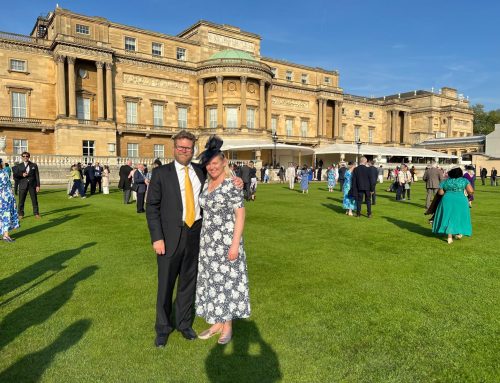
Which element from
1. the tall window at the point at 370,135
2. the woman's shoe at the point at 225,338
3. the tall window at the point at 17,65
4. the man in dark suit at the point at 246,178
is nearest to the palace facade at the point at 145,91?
the tall window at the point at 17,65

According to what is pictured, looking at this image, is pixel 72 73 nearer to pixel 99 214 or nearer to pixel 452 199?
pixel 99 214

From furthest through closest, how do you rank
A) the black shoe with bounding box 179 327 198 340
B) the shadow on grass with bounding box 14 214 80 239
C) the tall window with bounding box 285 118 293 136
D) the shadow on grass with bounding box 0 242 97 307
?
the tall window with bounding box 285 118 293 136, the shadow on grass with bounding box 14 214 80 239, the shadow on grass with bounding box 0 242 97 307, the black shoe with bounding box 179 327 198 340

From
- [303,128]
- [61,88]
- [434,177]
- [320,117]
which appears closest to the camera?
[434,177]

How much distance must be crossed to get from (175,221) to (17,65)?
38244 millimetres

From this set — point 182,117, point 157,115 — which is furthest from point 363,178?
point 182,117

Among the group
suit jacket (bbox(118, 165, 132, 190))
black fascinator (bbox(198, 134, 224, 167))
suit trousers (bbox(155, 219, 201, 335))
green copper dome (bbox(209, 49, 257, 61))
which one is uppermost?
green copper dome (bbox(209, 49, 257, 61))

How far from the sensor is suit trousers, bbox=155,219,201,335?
12.3ft

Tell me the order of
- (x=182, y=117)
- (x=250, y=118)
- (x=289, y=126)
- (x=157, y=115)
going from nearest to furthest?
(x=157, y=115) < (x=250, y=118) < (x=182, y=117) < (x=289, y=126)

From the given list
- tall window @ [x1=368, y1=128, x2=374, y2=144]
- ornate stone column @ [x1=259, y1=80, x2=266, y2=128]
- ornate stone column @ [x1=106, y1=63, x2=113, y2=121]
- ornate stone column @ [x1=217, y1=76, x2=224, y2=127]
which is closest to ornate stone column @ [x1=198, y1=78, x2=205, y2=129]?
ornate stone column @ [x1=217, y1=76, x2=224, y2=127]

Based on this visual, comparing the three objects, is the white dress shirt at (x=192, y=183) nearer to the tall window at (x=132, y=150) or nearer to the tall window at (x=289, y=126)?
the tall window at (x=132, y=150)

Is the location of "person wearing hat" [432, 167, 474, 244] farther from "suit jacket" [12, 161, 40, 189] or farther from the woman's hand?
"suit jacket" [12, 161, 40, 189]

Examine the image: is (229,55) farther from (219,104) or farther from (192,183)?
(192,183)

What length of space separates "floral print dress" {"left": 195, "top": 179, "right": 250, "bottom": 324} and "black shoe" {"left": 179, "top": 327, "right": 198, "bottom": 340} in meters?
0.26

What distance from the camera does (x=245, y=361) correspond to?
3.41 meters
